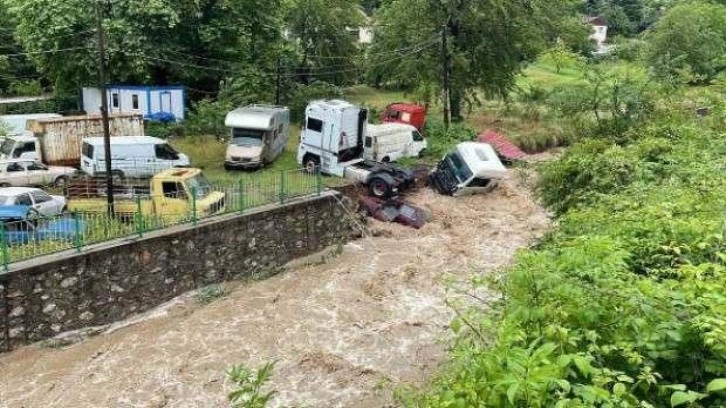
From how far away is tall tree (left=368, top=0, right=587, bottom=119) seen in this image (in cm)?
3291

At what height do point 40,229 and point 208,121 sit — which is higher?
point 208,121

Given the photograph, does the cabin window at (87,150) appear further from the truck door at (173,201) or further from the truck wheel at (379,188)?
the truck wheel at (379,188)

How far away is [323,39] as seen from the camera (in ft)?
132

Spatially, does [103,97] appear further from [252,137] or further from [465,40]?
[465,40]

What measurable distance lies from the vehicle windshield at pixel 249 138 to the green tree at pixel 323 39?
15165mm

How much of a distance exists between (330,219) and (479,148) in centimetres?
704

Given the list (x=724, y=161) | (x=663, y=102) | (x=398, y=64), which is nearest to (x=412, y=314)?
(x=724, y=161)

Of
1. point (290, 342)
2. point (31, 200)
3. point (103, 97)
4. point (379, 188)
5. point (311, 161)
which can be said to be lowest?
point (290, 342)

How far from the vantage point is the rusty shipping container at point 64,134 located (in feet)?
75.3

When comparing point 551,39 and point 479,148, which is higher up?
point 551,39

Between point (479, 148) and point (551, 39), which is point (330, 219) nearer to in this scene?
point (479, 148)

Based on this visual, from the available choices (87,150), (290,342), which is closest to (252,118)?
(87,150)

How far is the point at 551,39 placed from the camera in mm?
36594

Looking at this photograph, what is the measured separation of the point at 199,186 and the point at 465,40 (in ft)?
65.1
